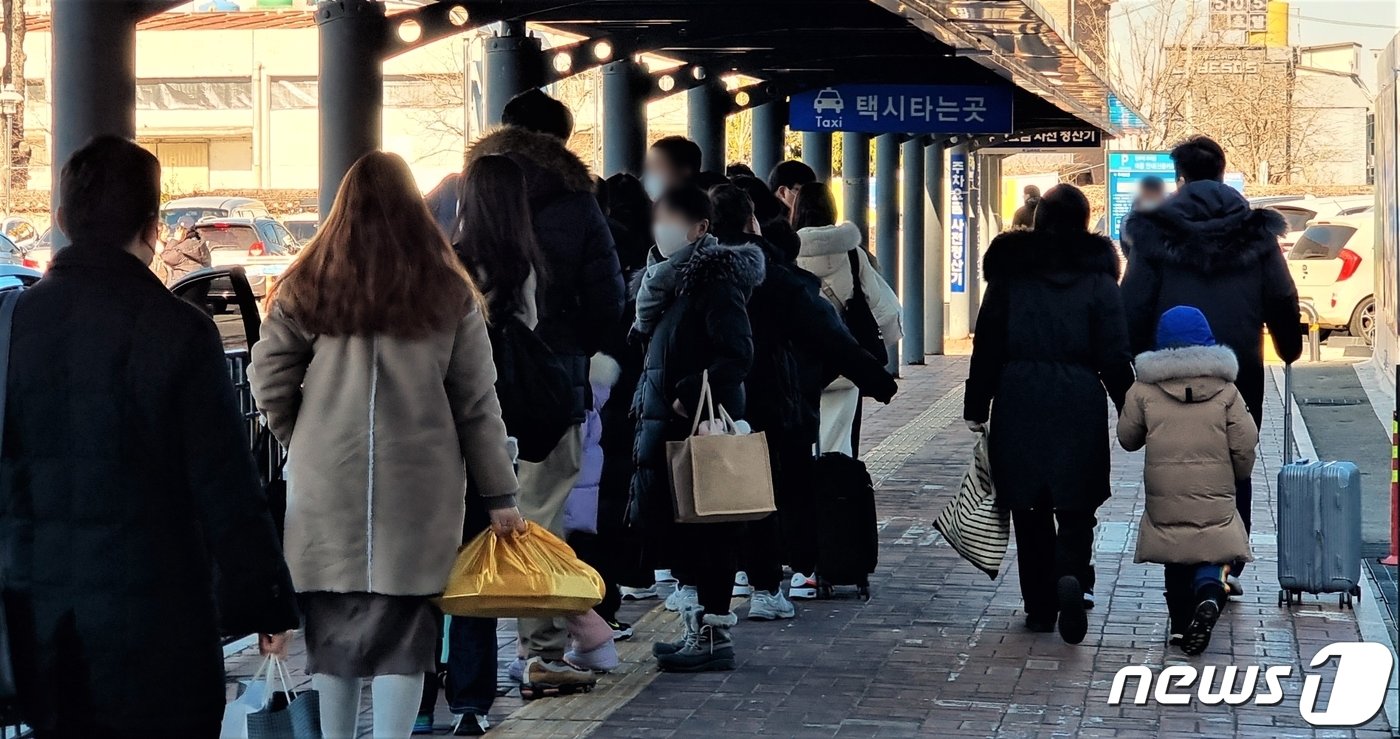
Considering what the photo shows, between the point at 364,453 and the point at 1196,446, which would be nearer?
the point at 364,453

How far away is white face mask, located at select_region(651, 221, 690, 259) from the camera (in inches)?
278

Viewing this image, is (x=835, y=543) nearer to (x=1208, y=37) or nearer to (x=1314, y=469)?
(x=1314, y=469)

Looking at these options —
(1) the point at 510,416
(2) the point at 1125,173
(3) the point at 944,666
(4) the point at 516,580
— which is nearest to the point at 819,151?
(2) the point at 1125,173

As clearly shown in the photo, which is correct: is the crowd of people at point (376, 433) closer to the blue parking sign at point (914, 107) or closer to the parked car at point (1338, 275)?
the blue parking sign at point (914, 107)

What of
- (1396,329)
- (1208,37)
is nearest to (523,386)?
(1396,329)

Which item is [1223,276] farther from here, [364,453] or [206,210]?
[206,210]

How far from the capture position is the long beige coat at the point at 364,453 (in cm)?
480

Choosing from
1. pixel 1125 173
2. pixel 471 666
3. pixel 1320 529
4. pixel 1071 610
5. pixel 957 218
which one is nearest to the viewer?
pixel 471 666

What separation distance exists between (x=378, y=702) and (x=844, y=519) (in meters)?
3.57

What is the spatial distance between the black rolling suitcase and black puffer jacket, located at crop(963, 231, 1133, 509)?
0.65m

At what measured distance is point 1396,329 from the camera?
56.2ft

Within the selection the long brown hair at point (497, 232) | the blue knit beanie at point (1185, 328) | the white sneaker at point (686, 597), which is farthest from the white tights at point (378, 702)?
the blue knit beanie at point (1185, 328)

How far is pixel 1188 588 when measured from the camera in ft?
25.0

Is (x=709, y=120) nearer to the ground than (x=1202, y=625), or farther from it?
farther from it
